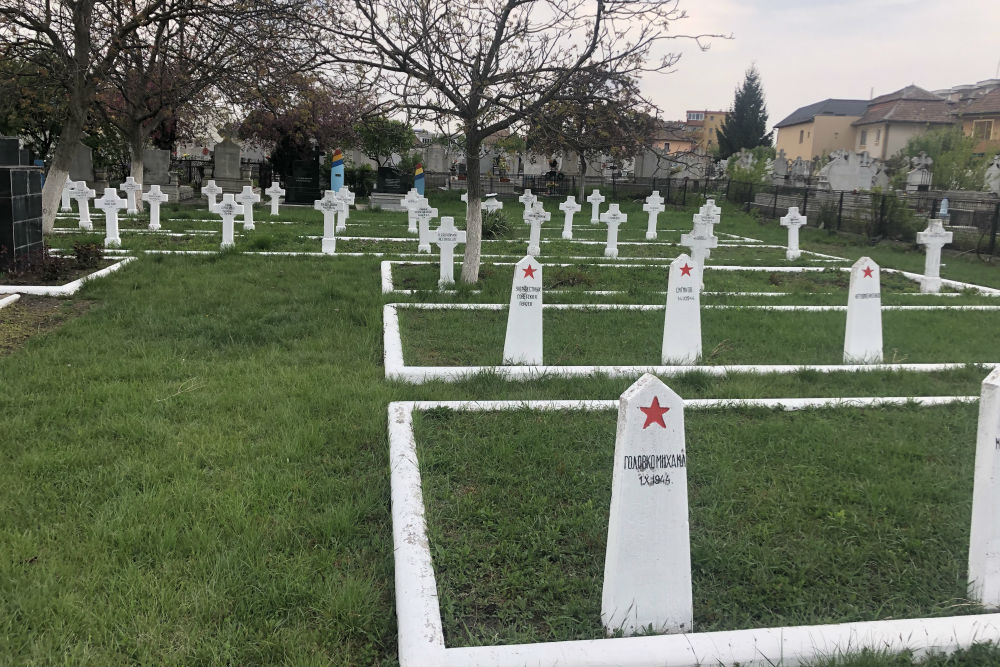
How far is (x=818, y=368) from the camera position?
6.66 metres

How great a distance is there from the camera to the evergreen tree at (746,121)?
62250 millimetres

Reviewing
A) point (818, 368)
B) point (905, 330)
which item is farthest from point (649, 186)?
point (818, 368)

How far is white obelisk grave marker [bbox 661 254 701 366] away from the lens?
691 centimetres

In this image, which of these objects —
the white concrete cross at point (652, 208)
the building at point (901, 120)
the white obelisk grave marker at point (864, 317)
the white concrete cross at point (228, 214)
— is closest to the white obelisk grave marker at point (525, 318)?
the white obelisk grave marker at point (864, 317)

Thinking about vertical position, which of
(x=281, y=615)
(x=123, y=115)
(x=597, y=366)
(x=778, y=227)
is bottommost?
(x=281, y=615)

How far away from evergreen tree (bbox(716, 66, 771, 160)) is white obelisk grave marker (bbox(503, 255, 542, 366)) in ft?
194

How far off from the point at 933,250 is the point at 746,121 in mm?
54234

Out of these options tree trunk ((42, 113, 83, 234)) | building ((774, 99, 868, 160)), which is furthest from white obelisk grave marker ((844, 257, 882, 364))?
building ((774, 99, 868, 160))

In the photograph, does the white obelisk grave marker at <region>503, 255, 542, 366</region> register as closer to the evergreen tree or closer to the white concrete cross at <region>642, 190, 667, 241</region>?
the white concrete cross at <region>642, 190, 667, 241</region>

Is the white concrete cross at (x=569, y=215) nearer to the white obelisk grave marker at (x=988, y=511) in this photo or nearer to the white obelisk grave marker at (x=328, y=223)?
the white obelisk grave marker at (x=328, y=223)

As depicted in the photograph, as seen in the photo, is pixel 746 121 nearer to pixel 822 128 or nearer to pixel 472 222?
pixel 822 128

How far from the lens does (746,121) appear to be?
205 feet

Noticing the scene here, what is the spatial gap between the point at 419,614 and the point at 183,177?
32552 millimetres

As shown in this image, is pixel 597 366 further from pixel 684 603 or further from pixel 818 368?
pixel 684 603
